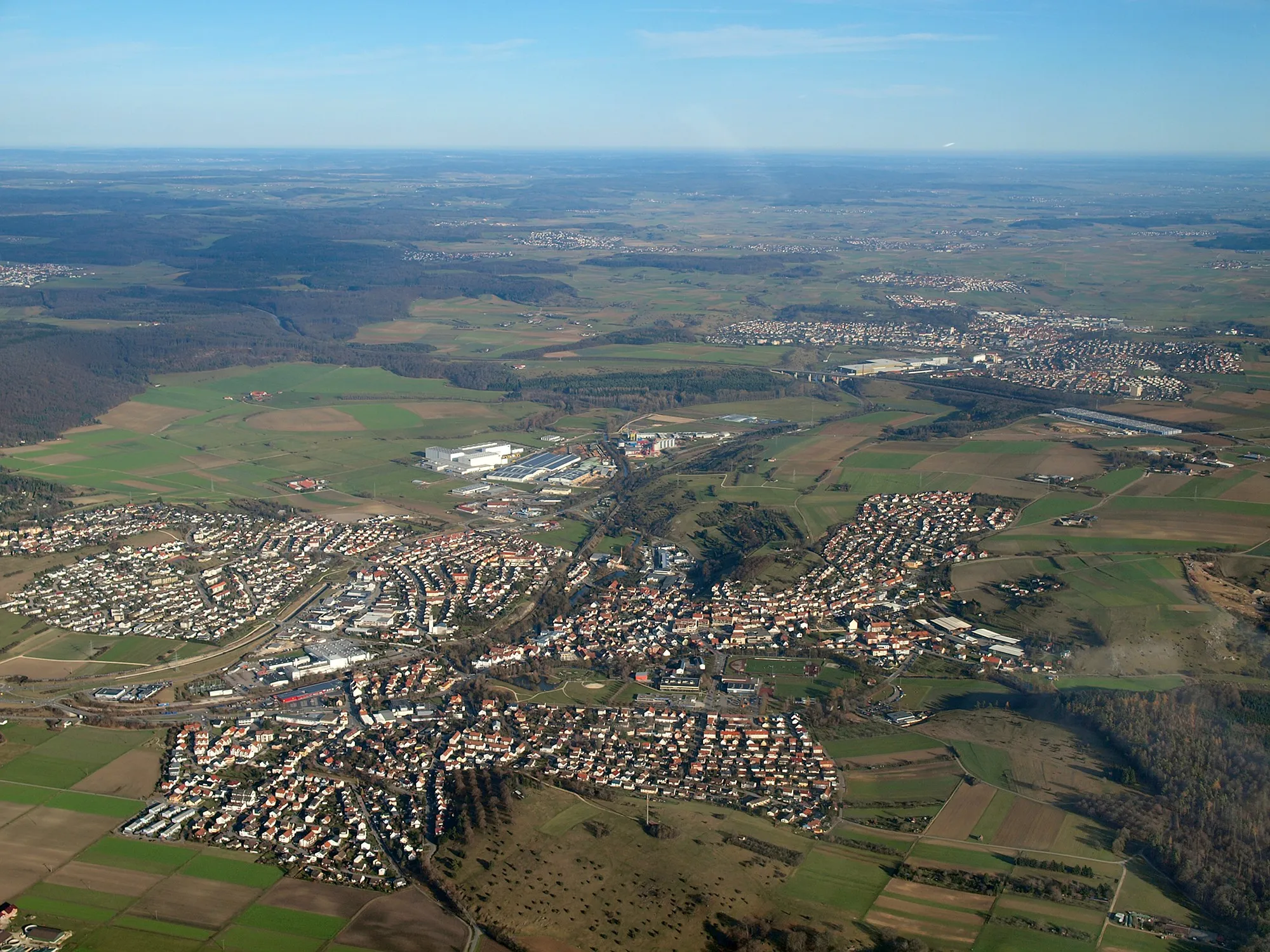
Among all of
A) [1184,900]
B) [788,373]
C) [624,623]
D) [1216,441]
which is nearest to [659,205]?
[788,373]

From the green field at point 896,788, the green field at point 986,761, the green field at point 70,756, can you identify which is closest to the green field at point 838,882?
the green field at point 896,788

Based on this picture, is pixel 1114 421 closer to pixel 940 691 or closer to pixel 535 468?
pixel 535 468

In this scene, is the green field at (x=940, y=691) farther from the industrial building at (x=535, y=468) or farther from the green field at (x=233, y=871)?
the industrial building at (x=535, y=468)

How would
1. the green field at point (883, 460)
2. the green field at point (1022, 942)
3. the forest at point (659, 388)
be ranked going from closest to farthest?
the green field at point (1022, 942) < the green field at point (883, 460) < the forest at point (659, 388)

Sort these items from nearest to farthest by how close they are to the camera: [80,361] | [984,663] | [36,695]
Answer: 1. [36,695]
2. [984,663]
3. [80,361]

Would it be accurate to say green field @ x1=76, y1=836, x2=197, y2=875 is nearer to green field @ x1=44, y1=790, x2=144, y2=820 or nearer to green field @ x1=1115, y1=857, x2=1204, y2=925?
green field @ x1=44, y1=790, x2=144, y2=820

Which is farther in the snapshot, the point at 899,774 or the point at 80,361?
the point at 80,361

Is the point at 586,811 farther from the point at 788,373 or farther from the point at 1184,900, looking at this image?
the point at 788,373

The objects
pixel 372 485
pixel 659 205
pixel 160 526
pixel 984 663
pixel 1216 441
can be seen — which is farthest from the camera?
pixel 659 205
